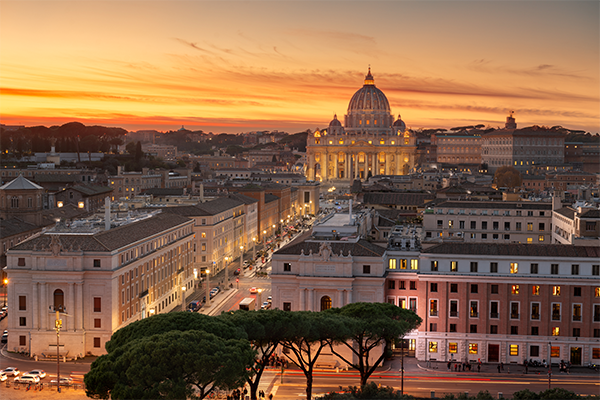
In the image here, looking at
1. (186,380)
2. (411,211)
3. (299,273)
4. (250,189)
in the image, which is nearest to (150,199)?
(250,189)

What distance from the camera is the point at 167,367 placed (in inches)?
1308

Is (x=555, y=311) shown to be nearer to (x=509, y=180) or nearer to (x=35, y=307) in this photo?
(x=35, y=307)

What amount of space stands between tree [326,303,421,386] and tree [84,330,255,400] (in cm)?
840

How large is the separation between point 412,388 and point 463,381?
4061mm

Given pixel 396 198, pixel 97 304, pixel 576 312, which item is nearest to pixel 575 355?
pixel 576 312

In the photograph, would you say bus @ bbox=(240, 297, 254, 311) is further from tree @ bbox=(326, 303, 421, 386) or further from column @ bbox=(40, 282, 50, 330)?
tree @ bbox=(326, 303, 421, 386)

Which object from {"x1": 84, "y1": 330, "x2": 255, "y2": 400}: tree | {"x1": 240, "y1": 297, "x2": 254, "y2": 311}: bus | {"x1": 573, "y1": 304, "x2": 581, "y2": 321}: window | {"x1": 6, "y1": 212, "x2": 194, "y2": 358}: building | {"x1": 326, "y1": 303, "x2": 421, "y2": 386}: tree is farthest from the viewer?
{"x1": 240, "y1": 297, "x2": 254, "y2": 311}: bus

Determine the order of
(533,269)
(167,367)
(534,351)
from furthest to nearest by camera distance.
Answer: (533,269)
(534,351)
(167,367)

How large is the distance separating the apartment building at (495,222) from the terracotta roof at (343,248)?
24.9 meters

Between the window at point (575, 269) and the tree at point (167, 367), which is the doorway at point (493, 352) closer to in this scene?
the window at point (575, 269)

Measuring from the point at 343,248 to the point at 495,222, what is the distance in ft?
97.0

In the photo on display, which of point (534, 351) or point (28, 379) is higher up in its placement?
point (534, 351)

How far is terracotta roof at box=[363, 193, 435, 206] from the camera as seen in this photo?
343ft

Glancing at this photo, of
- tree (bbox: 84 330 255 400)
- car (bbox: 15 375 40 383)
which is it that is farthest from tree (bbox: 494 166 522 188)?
tree (bbox: 84 330 255 400)
